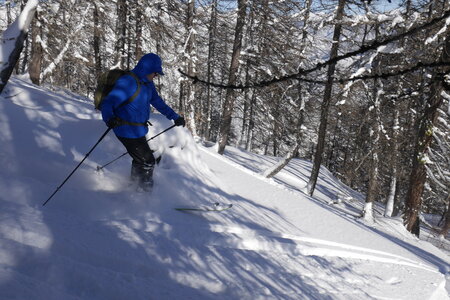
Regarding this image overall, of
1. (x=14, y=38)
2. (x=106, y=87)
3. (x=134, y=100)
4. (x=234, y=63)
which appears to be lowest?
(x=134, y=100)

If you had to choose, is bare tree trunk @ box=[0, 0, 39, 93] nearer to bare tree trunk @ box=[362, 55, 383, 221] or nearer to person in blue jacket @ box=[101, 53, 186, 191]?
person in blue jacket @ box=[101, 53, 186, 191]

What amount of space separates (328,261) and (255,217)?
4.07 ft

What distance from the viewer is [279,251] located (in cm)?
421

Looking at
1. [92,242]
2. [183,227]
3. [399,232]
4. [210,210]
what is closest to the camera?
[92,242]

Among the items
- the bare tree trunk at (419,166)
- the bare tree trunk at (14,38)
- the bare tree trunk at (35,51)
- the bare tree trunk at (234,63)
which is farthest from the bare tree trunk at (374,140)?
the bare tree trunk at (35,51)

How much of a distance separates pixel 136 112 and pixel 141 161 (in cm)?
66

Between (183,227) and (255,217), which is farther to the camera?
(255,217)

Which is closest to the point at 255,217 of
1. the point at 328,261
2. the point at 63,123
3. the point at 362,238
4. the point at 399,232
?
the point at 328,261

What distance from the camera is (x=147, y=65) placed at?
4168 mm

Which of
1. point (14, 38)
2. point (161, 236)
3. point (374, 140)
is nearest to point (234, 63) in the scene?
point (374, 140)

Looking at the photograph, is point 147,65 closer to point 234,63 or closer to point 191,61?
point 191,61

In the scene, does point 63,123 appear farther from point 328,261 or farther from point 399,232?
point 399,232

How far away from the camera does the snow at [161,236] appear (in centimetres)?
255

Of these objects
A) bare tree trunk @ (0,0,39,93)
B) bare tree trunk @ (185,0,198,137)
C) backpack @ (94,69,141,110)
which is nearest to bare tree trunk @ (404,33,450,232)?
bare tree trunk @ (185,0,198,137)
